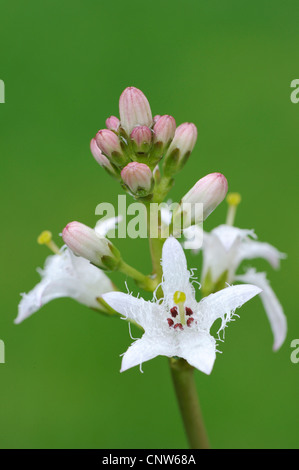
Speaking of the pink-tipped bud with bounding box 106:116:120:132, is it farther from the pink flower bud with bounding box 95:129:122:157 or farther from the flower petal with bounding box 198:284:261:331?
the flower petal with bounding box 198:284:261:331

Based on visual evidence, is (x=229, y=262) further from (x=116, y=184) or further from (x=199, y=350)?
(x=116, y=184)

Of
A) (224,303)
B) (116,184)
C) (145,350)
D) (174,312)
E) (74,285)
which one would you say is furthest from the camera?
(116,184)

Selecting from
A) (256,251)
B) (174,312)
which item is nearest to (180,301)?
(174,312)

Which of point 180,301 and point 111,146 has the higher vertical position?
point 111,146

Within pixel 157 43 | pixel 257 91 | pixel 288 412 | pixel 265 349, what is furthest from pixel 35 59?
pixel 288 412

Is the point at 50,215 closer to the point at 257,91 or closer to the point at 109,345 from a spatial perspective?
the point at 109,345

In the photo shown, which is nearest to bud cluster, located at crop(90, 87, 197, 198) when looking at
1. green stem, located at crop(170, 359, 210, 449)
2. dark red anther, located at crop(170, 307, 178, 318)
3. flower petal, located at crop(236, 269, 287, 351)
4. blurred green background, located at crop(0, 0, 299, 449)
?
dark red anther, located at crop(170, 307, 178, 318)
